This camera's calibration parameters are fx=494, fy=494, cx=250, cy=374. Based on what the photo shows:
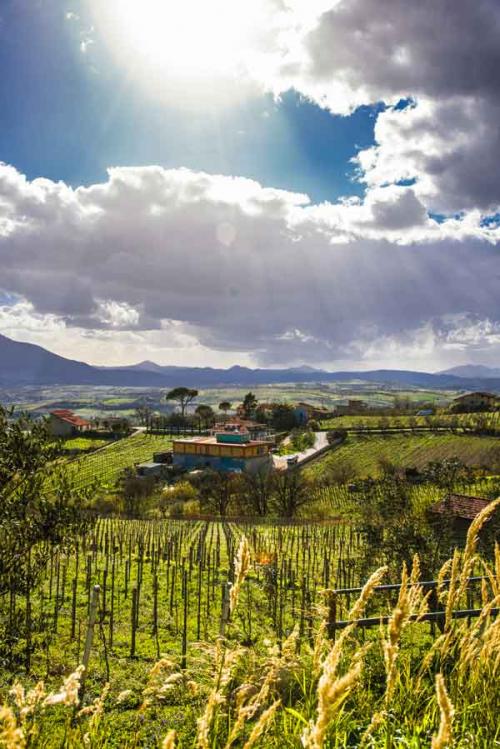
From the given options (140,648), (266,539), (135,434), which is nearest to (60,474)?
(140,648)

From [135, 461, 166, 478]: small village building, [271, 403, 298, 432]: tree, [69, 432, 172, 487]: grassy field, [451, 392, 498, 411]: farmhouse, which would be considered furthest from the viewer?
[271, 403, 298, 432]: tree

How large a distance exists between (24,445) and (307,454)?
6676 centimetres

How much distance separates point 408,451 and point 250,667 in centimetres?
6624

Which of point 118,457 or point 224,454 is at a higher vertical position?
point 224,454

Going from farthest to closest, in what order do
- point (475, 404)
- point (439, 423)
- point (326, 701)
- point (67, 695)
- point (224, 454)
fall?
point (475, 404)
point (439, 423)
point (224, 454)
point (67, 695)
point (326, 701)

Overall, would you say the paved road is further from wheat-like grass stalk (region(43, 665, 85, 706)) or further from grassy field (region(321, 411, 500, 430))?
wheat-like grass stalk (region(43, 665, 85, 706))

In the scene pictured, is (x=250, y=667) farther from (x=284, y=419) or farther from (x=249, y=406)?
(x=249, y=406)

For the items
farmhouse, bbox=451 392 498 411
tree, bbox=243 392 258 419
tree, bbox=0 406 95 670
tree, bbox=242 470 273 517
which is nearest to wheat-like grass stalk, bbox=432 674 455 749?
tree, bbox=0 406 95 670

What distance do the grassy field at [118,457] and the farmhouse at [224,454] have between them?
7.01m

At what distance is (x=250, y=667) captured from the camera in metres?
4.66

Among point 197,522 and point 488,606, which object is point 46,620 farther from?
point 197,522

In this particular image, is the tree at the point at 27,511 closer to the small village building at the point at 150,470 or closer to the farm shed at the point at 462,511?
the farm shed at the point at 462,511

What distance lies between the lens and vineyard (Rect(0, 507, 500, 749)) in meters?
2.71

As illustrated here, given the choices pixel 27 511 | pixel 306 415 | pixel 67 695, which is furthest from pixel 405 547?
pixel 306 415
